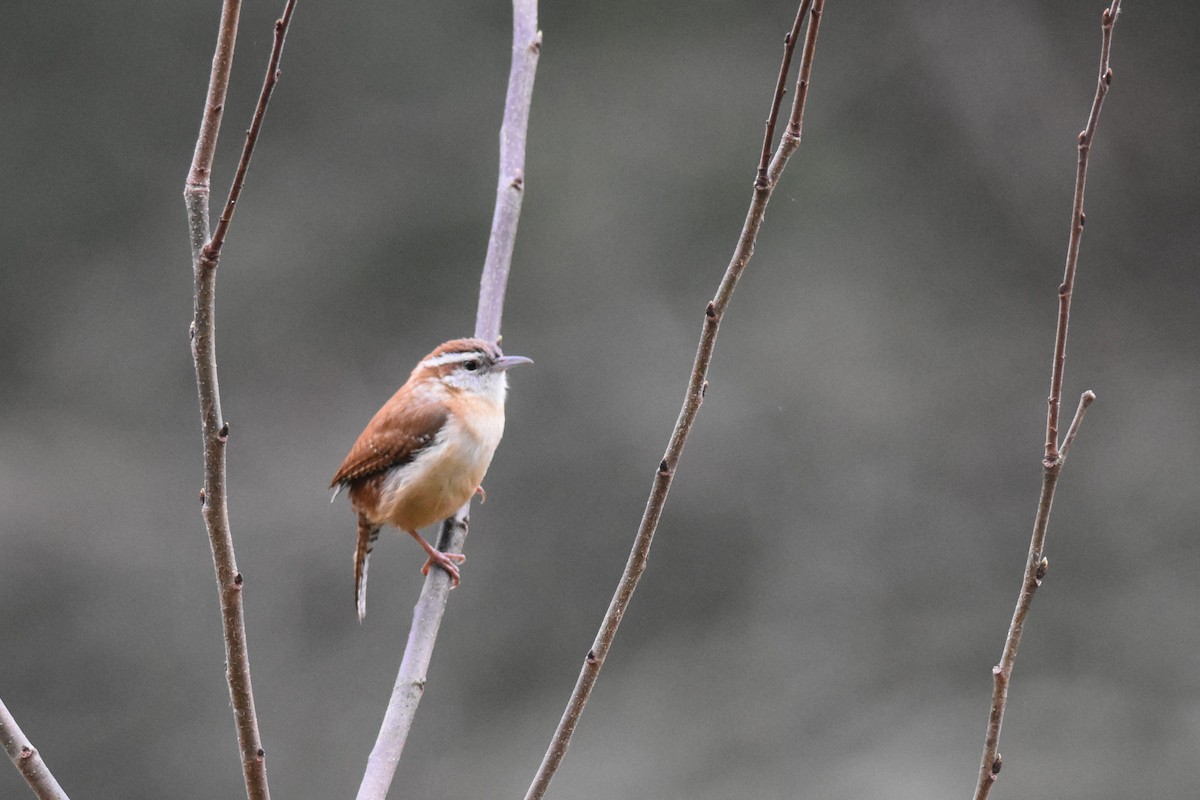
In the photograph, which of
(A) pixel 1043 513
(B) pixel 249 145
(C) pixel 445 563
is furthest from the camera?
(C) pixel 445 563

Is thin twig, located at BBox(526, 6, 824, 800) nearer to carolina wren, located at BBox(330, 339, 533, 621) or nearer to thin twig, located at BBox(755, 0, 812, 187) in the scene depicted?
thin twig, located at BBox(755, 0, 812, 187)

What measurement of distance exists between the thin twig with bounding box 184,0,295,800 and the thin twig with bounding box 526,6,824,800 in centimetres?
45

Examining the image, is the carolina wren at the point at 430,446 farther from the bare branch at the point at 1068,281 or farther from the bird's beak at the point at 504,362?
the bare branch at the point at 1068,281

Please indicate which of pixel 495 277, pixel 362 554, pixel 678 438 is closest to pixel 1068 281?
pixel 678 438

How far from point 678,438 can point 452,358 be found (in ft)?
6.62

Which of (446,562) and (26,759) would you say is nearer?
(26,759)

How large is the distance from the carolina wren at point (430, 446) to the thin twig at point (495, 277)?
168 mm

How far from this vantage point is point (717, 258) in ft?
28.8

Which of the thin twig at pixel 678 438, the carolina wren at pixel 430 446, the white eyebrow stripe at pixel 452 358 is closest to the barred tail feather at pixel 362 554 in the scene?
the carolina wren at pixel 430 446

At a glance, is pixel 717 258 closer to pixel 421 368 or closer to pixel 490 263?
pixel 421 368

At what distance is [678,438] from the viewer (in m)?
1.80

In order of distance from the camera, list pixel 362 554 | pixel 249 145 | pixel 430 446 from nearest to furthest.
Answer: pixel 249 145, pixel 430 446, pixel 362 554

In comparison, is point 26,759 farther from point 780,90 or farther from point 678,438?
point 780,90

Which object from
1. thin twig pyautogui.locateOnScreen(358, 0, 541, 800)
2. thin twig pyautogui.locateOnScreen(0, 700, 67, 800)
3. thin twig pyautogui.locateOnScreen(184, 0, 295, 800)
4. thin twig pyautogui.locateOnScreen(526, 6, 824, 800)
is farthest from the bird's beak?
thin twig pyautogui.locateOnScreen(0, 700, 67, 800)
